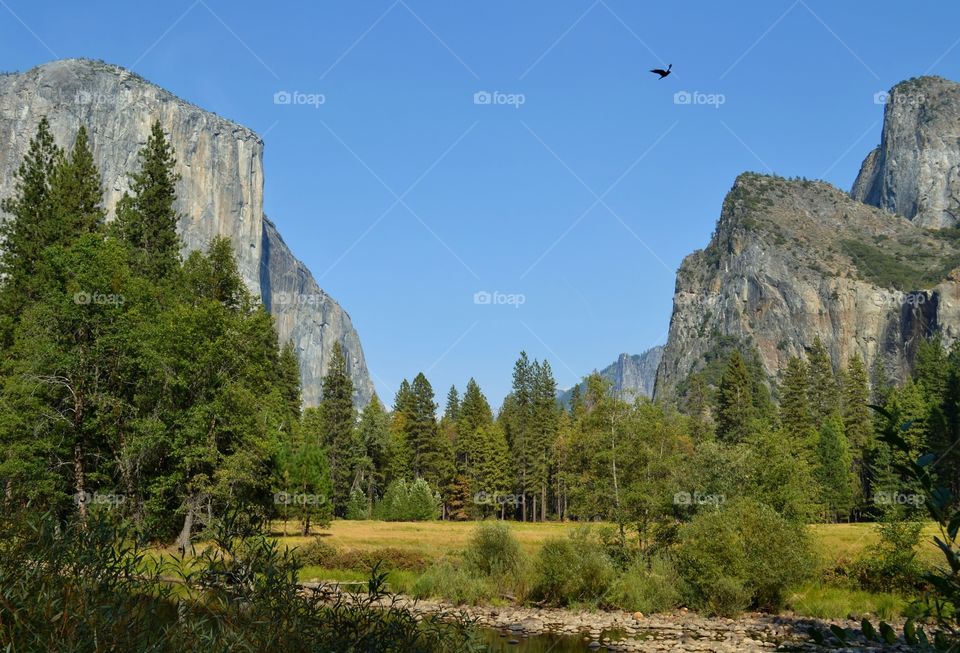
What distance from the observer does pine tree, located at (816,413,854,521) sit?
6938cm

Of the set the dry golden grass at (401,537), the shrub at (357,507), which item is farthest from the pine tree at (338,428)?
the dry golden grass at (401,537)

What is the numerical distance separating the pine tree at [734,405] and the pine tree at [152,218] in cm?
6339

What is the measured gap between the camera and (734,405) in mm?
86250

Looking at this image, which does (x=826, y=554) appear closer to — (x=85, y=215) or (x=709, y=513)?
(x=709, y=513)

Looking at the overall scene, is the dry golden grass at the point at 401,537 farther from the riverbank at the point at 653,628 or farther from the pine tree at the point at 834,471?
the pine tree at the point at 834,471

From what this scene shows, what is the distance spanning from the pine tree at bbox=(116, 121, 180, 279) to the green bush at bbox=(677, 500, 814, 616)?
3078 centimetres

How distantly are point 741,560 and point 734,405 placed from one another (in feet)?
197

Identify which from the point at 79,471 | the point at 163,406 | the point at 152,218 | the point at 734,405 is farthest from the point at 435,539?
the point at 734,405

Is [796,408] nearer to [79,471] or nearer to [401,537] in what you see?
[401,537]

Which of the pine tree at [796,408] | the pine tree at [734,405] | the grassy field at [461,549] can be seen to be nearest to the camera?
the grassy field at [461,549]

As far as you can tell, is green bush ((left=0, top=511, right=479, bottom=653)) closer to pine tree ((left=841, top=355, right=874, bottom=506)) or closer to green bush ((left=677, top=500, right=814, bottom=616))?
A: green bush ((left=677, top=500, right=814, bottom=616))

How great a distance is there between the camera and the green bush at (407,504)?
69.3 metres

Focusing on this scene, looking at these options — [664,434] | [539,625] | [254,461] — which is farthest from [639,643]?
[254,461]

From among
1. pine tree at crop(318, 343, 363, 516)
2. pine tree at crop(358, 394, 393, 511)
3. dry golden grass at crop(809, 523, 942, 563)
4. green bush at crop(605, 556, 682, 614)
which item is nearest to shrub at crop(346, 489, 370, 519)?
pine tree at crop(318, 343, 363, 516)
